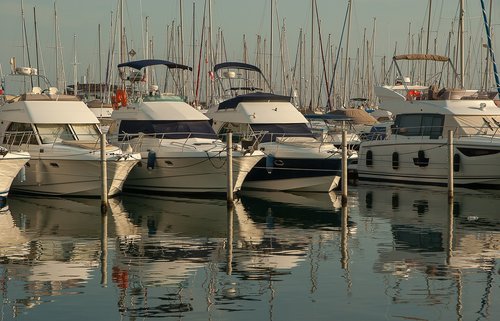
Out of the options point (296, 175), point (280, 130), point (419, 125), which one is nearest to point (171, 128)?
point (280, 130)

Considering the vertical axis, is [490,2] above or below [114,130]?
above

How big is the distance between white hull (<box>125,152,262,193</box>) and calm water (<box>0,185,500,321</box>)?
0.75m

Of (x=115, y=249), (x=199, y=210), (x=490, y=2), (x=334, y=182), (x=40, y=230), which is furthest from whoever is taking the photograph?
(x=490, y=2)

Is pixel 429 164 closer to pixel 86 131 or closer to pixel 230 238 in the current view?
pixel 86 131

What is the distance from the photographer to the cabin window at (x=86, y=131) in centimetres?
2795

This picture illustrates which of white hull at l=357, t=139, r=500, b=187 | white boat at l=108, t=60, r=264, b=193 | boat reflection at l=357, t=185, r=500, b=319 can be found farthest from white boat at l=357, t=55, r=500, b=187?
white boat at l=108, t=60, r=264, b=193

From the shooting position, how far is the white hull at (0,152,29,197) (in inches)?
964

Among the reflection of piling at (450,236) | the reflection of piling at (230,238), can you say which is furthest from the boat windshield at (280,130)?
the reflection of piling at (450,236)

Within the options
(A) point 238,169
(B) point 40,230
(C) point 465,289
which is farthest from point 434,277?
(A) point 238,169

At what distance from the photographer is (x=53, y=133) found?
2750 centimetres

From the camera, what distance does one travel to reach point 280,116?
31.1 metres

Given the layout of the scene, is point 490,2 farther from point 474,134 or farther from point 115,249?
point 115,249

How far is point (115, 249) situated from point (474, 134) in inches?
624

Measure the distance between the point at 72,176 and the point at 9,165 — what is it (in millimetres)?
2338
